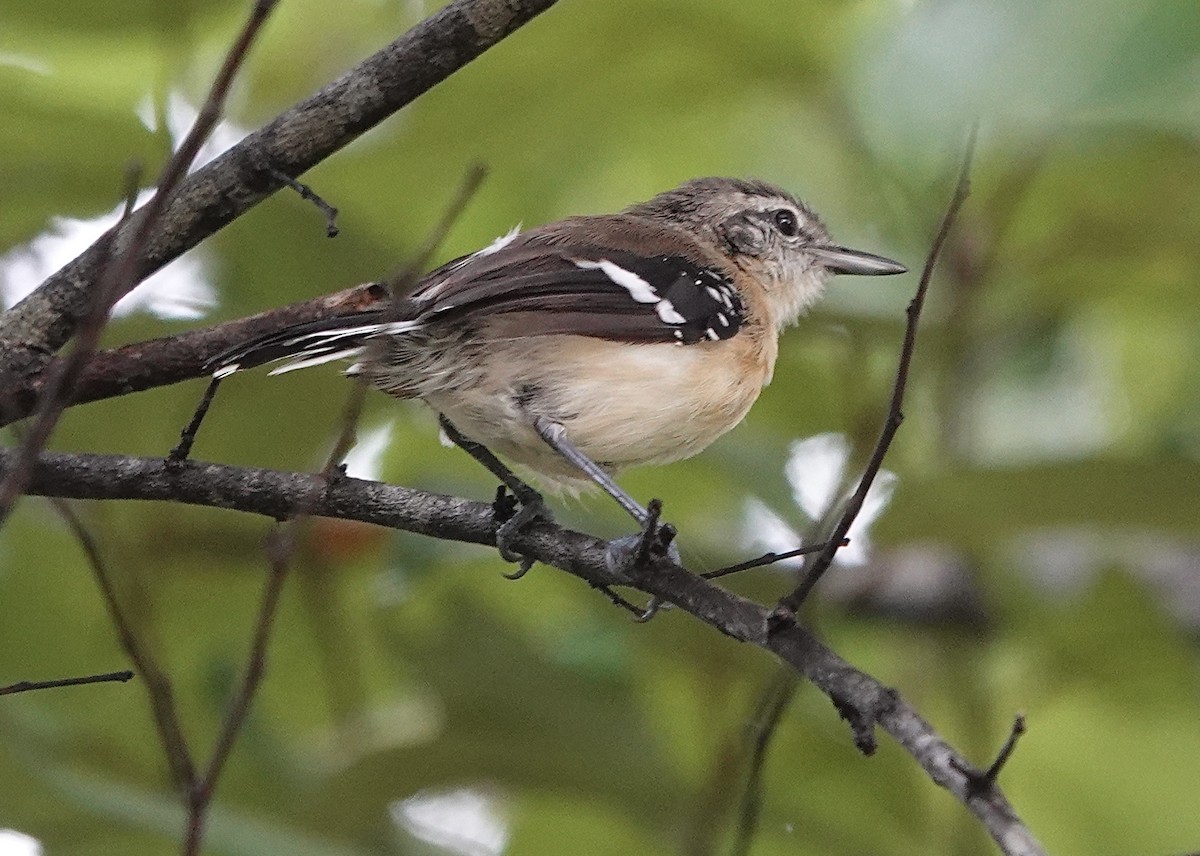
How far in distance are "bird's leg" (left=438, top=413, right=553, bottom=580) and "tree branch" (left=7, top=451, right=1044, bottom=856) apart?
0.02 m

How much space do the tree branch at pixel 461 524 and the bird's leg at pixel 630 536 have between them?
0.04 meters

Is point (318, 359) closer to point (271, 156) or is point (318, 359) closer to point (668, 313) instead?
point (271, 156)

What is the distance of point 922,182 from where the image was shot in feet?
13.2

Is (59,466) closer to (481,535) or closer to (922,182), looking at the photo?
(481,535)

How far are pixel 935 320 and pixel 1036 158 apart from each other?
60cm

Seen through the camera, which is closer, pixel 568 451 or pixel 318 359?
pixel 318 359

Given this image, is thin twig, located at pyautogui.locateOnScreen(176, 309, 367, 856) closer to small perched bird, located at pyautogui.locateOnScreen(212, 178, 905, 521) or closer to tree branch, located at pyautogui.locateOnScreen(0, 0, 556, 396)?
tree branch, located at pyautogui.locateOnScreen(0, 0, 556, 396)

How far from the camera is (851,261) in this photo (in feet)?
17.2

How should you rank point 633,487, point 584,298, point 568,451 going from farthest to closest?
point 633,487
point 584,298
point 568,451

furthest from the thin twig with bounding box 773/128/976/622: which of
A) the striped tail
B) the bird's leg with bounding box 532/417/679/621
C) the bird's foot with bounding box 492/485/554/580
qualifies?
the striped tail

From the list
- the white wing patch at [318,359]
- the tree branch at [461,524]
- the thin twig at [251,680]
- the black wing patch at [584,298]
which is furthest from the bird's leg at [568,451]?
the thin twig at [251,680]

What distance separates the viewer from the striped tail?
2799 mm

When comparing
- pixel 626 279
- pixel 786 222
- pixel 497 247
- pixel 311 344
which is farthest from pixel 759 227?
pixel 311 344

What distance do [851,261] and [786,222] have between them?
30 centimetres
